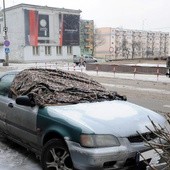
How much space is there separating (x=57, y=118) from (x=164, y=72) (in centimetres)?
2095

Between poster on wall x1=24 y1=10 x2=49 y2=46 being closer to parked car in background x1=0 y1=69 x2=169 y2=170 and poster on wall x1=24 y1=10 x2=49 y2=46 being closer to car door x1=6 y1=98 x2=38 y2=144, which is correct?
parked car in background x1=0 y1=69 x2=169 y2=170

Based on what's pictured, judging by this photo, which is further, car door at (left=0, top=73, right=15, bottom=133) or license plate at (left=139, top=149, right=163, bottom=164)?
car door at (left=0, top=73, right=15, bottom=133)

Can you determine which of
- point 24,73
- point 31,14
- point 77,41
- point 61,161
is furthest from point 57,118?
point 77,41

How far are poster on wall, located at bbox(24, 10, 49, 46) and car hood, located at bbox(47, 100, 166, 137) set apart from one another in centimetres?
5312

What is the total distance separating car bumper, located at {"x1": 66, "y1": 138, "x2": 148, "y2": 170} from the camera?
3895mm

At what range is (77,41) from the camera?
6425 cm

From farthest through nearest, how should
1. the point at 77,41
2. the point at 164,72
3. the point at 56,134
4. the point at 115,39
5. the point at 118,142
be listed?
the point at 115,39
the point at 77,41
the point at 164,72
the point at 56,134
the point at 118,142

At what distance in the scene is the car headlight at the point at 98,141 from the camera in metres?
3.99

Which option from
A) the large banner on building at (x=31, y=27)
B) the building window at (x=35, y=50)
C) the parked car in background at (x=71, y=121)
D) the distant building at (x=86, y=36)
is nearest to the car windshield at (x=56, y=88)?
the parked car in background at (x=71, y=121)

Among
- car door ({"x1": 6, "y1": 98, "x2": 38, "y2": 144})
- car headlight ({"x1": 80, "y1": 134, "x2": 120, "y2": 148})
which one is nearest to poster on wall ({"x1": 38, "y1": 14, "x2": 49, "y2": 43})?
car door ({"x1": 6, "y1": 98, "x2": 38, "y2": 144})

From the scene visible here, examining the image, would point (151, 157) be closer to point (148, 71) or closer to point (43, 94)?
point (43, 94)

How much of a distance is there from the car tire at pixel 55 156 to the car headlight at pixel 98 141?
0.27m

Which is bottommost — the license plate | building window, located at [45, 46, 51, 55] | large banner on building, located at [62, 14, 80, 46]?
building window, located at [45, 46, 51, 55]

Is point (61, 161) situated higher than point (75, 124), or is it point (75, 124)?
point (75, 124)
